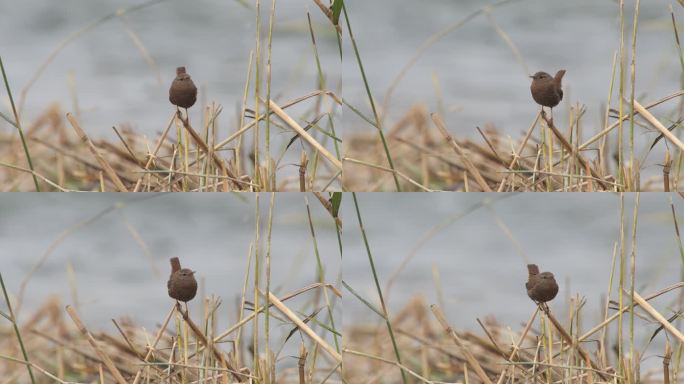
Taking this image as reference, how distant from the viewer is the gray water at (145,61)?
8.19ft

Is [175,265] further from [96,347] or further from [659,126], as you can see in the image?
[659,126]

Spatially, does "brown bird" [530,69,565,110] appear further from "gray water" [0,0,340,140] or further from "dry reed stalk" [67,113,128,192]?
"dry reed stalk" [67,113,128,192]

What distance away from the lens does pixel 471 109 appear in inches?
97.5

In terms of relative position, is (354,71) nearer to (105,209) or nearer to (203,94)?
(203,94)

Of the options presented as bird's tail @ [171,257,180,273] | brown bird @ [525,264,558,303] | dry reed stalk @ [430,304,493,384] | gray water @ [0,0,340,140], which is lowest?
dry reed stalk @ [430,304,493,384]

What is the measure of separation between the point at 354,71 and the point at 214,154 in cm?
35

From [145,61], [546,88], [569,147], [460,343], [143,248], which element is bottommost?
[460,343]

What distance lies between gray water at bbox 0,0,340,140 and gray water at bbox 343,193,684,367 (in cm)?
34

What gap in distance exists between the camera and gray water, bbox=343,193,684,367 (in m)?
2.49

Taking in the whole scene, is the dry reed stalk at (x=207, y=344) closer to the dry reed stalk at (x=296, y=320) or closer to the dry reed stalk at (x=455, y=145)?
the dry reed stalk at (x=296, y=320)

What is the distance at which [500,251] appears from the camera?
2504 mm

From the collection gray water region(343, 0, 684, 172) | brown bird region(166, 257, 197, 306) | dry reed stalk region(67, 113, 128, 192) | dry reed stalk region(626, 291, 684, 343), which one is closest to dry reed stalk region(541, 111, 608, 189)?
gray water region(343, 0, 684, 172)

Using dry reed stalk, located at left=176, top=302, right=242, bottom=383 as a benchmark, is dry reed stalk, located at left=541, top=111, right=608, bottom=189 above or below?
above

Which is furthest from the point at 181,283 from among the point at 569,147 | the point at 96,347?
the point at 569,147
